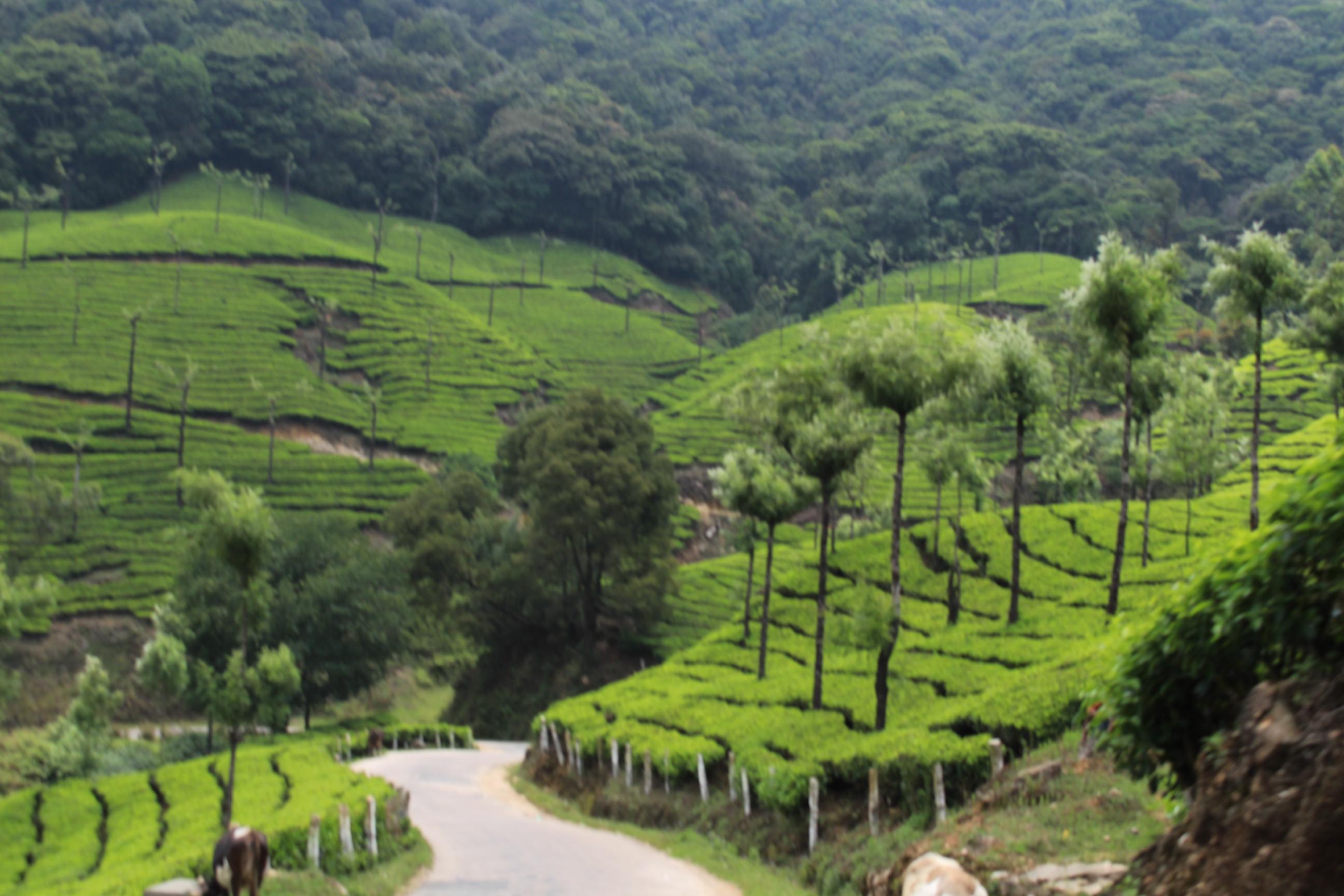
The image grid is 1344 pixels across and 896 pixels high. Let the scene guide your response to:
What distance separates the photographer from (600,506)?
47.3 metres

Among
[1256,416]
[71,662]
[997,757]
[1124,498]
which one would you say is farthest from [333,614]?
[997,757]

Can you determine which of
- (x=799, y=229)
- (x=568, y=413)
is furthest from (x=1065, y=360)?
(x=799, y=229)

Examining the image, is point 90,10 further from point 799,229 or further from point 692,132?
point 799,229

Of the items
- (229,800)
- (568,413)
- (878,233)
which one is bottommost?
(229,800)

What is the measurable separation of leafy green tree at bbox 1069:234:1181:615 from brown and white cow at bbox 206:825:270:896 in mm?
18326

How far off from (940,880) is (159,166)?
429ft

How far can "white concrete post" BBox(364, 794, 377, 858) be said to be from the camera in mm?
18922

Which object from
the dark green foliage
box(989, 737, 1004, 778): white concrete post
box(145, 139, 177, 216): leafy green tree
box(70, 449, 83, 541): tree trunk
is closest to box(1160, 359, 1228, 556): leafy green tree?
box(989, 737, 1004, 778): white concrete post

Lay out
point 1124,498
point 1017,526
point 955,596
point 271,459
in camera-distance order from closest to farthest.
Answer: point 1124,498
point 1017,526
point 955,596
point 271,459

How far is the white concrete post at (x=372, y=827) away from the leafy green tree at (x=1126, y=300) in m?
16.2

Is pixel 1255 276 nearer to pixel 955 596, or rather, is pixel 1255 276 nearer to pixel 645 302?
pixel 955 596

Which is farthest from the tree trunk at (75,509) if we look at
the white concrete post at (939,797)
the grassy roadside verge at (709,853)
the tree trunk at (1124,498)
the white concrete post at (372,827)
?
the white concrete post at (939,797)

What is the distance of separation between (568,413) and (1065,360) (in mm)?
34975

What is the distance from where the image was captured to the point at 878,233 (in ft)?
469
